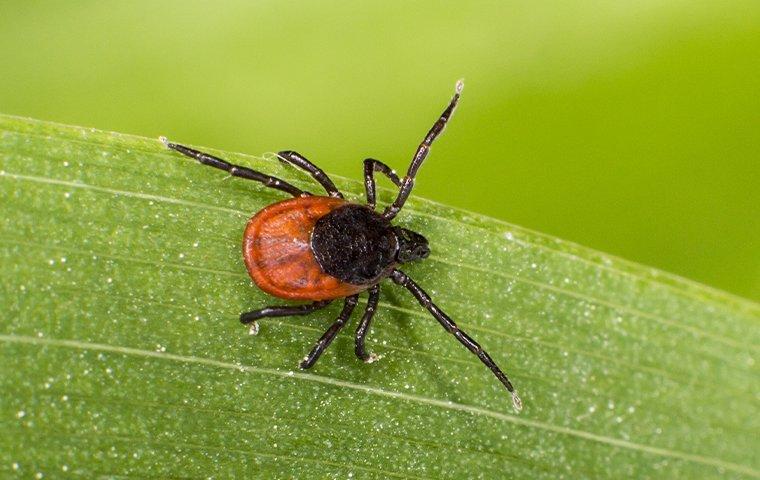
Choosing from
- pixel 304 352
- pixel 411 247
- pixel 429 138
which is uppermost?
pixel 429 138

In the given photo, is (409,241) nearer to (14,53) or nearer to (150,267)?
(150,267)

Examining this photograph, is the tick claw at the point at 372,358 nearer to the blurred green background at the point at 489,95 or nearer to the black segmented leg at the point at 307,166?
the black segmented leg at the point at 307,166

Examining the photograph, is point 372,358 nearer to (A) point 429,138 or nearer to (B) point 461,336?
(B) point 461,336

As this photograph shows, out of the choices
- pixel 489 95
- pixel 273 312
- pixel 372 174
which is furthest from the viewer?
pixel 489 95

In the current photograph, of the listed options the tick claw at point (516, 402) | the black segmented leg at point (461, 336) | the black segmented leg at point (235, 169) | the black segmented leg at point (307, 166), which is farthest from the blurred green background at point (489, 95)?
the tick claw at point (516, 402)

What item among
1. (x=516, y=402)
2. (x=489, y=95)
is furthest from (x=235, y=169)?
(x=516, y=402)

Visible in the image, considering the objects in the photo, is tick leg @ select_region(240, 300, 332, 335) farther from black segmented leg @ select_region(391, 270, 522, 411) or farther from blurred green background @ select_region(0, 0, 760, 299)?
blurred green background @ select_region(0, 0, 760, 299)
